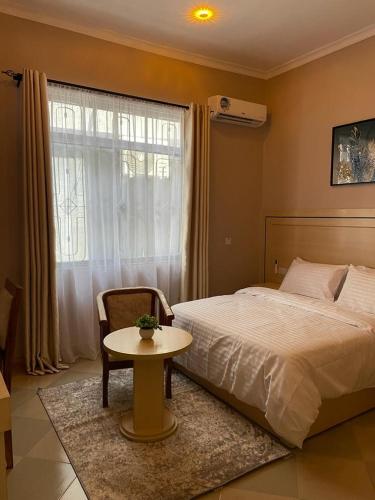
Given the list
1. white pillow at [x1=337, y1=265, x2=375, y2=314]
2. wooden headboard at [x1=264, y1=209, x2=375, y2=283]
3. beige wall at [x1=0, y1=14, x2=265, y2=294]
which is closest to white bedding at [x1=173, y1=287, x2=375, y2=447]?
white pillow at [x1=337, y1=265, x2=375, y2=314]

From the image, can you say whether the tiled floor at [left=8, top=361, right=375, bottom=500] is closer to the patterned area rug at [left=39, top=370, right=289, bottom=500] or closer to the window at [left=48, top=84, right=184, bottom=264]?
the patterned area rug at [left=39, top=370, right=289, bottom=500]

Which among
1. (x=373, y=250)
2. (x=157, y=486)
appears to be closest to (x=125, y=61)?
(x=373, y=250)

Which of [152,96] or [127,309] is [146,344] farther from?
[152,96]

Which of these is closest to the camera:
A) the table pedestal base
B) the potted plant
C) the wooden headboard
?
the table pedestal base

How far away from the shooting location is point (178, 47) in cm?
367

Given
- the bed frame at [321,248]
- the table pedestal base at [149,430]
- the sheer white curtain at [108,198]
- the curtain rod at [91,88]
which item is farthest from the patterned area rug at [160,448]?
the curtain rod at [91,88]

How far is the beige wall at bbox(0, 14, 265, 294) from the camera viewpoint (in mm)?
3076

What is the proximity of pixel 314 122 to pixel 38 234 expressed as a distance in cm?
289

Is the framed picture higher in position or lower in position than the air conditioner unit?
lower

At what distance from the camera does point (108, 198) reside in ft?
→ 11.4

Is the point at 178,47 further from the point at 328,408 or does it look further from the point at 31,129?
the point at 328,408

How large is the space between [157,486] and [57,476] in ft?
1.73

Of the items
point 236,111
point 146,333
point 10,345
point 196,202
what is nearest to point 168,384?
point 146,333

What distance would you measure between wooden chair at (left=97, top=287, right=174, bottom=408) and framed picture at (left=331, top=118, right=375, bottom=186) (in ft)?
6.83
